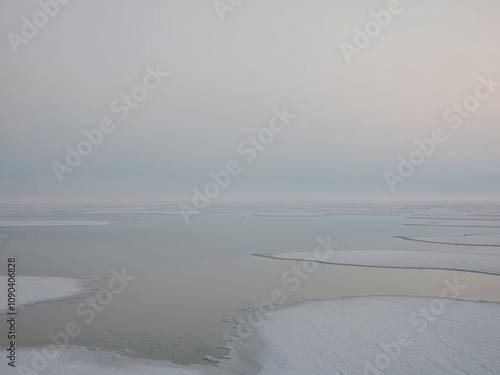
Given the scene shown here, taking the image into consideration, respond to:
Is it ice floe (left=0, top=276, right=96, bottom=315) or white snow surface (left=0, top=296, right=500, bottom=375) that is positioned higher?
ice floe (left=0, top=276, right=96, bottom=315)

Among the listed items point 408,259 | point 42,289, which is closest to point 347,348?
point 42,289

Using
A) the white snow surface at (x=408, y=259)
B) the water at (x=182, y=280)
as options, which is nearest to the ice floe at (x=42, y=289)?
the water at (x=182, y=280)

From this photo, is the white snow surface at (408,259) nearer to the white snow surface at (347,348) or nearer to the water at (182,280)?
the water at (182,280)

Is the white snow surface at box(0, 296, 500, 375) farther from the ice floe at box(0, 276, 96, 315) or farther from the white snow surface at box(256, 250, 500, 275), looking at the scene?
the white snow surface at box(256, 250, 500, 275)

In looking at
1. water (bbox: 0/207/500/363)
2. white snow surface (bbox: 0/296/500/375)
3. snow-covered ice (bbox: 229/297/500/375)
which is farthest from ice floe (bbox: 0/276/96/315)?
snow-covered ice (bbox: 229/297/500/375)

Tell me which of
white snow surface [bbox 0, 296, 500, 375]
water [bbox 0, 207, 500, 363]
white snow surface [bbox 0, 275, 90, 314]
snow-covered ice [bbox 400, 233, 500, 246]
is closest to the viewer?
white snow surface [bbox 0, 296, 500, 375]

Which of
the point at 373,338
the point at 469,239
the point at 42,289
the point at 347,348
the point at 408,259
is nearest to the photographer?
the point at 347,348

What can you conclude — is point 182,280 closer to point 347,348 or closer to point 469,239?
point 347,348
